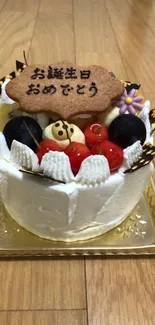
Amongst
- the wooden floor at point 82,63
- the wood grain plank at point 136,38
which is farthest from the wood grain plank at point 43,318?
the wood grain plank at point 136,38

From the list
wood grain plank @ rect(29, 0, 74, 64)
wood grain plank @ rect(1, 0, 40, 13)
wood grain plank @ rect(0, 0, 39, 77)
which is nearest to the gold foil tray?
wood grain plank @ rect(0, 0, 39, 77)

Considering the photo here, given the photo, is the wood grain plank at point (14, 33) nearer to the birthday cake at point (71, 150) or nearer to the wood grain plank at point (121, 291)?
the birthday cake at point (71, 150)

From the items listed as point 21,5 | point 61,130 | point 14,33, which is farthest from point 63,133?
point 21,5

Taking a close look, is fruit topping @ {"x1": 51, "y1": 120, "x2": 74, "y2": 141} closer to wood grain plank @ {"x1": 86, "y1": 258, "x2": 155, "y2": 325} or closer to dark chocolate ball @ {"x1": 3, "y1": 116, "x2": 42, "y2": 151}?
dark chocolate ball @ {"x1": 3, "y1": 116, "x2": 42, "y2": 151}

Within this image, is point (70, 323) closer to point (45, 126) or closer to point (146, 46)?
point (45, 126)

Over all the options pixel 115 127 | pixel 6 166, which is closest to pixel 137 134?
pixel 115 127

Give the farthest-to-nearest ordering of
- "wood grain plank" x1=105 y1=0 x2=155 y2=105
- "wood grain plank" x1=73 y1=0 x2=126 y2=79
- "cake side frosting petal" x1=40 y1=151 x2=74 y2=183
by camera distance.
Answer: "wood grain plank" x1=73 y1=0 x2=126 y2=79 < "wood grain plank" x1=105 y1=0 x2=155 y2=105 < "cake side frosting petal" x1=40 y1=151 x2=74 y2=183
